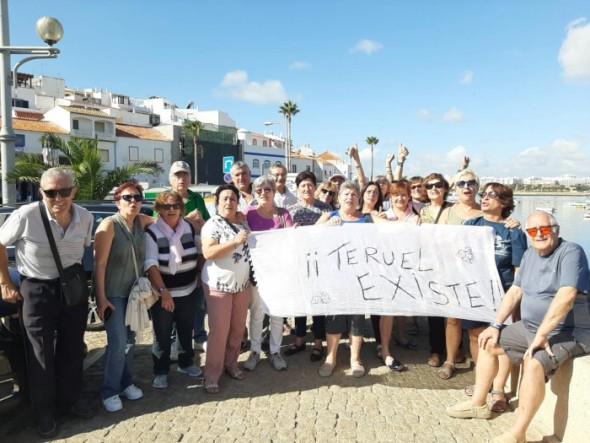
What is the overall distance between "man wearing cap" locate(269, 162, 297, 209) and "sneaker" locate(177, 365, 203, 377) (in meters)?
2.21

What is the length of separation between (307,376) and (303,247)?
1.37 meters

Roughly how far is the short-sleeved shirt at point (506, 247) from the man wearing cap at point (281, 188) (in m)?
2.45

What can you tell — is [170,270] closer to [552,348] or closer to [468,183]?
[468,183]

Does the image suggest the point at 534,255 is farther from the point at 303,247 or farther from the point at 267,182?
the point at 267,182

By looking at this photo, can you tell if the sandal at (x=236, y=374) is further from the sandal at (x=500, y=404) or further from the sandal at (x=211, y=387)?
the sandal at (x=500, y=404)

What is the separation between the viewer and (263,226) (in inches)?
176

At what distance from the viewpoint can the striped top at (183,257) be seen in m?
3.98

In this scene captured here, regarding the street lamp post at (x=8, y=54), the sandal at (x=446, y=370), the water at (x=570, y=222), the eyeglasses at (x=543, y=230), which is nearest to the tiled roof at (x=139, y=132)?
the water at (x=570, y=222)

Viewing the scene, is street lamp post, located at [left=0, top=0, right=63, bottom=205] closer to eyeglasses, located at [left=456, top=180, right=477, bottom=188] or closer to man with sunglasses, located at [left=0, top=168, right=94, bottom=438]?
man with sunglasses, located at [left=0, top=168, right=94, bottom=438]

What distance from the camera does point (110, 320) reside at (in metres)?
3.73

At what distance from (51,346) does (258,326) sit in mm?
1994

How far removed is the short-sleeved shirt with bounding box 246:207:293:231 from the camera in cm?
446

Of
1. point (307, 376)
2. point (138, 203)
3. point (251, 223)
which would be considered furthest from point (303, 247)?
point (138, 203)

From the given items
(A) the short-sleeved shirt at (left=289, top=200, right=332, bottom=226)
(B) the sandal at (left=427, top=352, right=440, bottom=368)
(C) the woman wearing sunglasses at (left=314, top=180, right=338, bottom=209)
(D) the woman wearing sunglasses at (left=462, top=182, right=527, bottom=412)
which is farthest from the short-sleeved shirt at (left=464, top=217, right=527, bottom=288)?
(C) the woman wearing sunglasses at (left=314, top=180, right=338, bottom=209)
